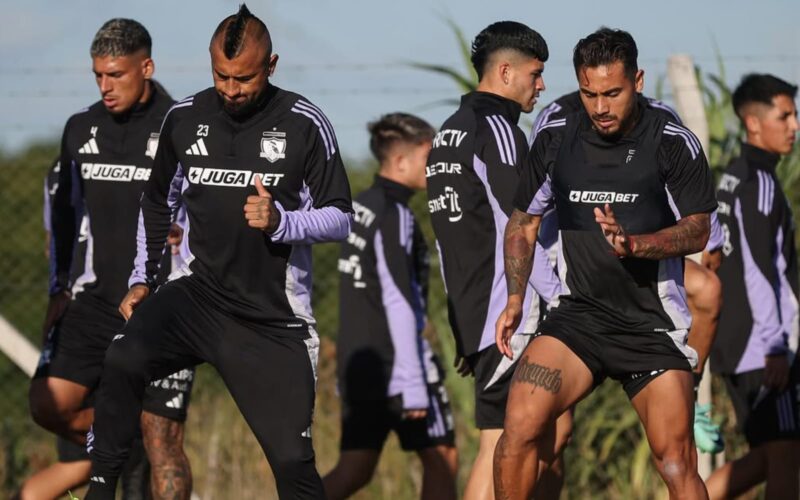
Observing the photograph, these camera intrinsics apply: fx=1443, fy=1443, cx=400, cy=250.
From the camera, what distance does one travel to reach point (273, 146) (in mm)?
5828

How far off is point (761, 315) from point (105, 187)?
364 cm

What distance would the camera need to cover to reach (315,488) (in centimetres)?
575

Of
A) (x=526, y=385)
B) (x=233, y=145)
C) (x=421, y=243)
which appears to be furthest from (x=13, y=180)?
(x=526, y=385)

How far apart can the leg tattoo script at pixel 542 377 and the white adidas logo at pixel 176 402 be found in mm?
2164

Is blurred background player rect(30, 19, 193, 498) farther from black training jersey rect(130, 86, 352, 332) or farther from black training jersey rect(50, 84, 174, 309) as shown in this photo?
black training jersey rect(130, 86, 352, 332)

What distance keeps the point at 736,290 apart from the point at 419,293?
1800mm

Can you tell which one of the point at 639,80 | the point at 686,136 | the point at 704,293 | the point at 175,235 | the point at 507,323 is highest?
the point at 639,80

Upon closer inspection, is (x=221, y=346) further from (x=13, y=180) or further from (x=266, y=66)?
(x=13, y=180)

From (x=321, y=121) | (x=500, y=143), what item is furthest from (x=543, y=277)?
(x=321, y=121)

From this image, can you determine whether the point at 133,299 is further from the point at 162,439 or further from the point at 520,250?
the point at 520,250

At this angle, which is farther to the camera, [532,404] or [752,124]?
[752,124]

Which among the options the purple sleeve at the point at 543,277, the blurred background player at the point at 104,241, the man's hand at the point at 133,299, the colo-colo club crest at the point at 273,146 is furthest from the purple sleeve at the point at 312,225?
the blurred background player at the point at 104,241

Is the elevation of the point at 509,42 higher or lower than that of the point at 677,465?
higher

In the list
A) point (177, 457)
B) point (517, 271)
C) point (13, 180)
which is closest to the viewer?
point (517, 271)
